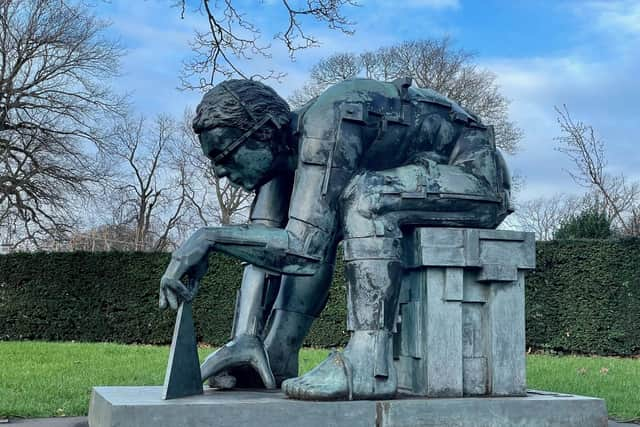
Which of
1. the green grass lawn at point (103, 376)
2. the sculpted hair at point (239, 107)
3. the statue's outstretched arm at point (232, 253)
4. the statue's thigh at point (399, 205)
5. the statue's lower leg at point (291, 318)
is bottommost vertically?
the green grass lawn at point (103, 376)

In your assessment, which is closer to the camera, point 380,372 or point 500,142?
point 380,372

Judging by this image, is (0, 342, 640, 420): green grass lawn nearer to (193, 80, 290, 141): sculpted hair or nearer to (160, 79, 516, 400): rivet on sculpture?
(160, 79, 516, 400): rivet on sculpture

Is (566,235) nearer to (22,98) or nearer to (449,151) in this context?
(449,151)

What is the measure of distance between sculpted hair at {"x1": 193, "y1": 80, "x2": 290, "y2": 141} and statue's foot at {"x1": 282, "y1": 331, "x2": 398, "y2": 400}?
101cm

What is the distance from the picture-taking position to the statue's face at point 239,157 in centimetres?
349

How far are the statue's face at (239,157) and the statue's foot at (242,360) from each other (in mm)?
717

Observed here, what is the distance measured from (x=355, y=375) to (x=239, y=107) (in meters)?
1.25

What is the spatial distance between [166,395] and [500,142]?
85.5 feet

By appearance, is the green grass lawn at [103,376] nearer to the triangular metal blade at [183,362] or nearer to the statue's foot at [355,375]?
the triangular metal blade at [183,362]

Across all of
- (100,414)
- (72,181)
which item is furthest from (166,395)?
(72,181)

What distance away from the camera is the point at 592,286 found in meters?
13.7

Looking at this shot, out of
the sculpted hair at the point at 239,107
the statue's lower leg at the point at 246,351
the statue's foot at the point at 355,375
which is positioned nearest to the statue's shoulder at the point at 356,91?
the sculpted hair at the point at 239,107

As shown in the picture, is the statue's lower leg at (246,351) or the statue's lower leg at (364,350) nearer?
the statue's lower leg at (364,350)

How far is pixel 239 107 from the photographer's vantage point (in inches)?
137
